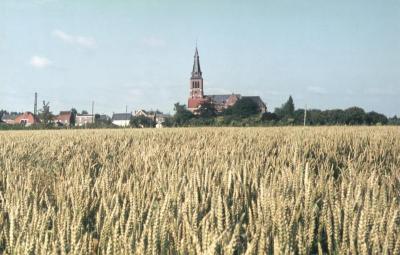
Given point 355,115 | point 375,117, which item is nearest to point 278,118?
point 355,115

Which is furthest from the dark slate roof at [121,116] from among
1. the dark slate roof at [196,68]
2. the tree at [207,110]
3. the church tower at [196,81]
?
the tree at [207,110]

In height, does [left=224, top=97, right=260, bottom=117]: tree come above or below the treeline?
above

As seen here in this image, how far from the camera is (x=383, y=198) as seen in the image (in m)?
2.43

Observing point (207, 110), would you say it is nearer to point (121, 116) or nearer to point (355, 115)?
point (355, 115)

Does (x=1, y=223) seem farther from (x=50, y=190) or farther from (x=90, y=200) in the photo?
(x=50, y=190)

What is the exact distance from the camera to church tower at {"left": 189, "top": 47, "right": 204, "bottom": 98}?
6471 inches

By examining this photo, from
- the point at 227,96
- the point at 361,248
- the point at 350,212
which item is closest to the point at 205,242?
the point at 361,248

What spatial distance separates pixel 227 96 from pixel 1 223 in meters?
162

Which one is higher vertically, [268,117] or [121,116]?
[121,116]

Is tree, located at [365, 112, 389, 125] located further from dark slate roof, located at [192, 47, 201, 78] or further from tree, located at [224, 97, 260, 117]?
dark slate roof, located at [192, 47, 201, 78]

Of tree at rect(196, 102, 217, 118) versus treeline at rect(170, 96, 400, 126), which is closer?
treeline at rect(170, 96, 400, 126)

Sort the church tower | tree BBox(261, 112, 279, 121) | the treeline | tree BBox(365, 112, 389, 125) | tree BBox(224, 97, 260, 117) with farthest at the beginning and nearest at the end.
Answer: the church tower, tree BBox(224, 97, 260, 117), tree BBox(261, 112, 279, 121), tree BBox(365, 112, 389, 125), the treeline

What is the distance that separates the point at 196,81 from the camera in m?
164

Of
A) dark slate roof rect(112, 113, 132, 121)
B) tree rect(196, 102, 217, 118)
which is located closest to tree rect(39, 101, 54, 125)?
tree rect(196, 102, 217, 118)
